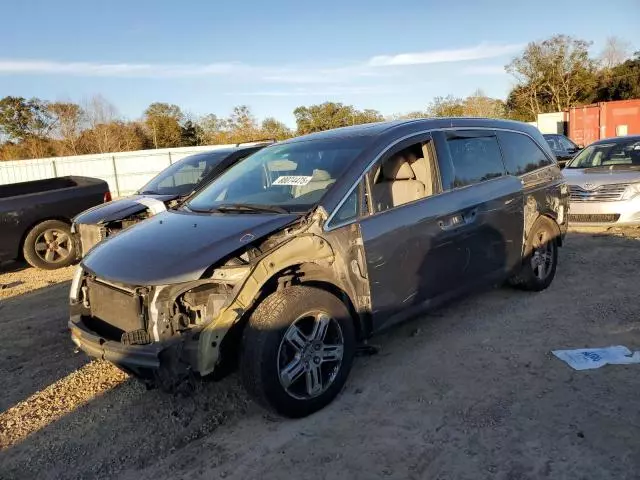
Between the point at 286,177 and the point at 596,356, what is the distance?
2779 millimetres

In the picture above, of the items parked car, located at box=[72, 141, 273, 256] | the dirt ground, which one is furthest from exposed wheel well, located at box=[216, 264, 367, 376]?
parked car, located at box=[72, 141, 273, 256]

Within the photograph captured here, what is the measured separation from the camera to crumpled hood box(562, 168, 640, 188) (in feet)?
27.3

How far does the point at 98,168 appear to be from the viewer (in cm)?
2277

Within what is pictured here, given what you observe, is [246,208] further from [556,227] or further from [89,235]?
[89,235]

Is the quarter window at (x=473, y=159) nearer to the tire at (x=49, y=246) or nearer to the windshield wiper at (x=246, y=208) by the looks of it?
the windshield wiper at (x=246, y=208)

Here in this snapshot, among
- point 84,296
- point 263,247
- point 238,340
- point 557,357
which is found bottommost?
point 557,357

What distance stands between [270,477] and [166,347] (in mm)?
927

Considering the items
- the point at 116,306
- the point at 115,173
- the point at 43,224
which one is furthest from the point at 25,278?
the point at 115,173

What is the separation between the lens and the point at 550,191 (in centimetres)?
552

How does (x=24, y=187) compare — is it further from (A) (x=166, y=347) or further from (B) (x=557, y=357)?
(B) (x=557, y=357)

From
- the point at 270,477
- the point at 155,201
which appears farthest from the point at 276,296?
the point at 155,201

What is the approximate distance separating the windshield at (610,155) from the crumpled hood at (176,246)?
26.2ft

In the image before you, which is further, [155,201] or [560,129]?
[560,129]

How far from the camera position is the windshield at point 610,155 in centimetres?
912
